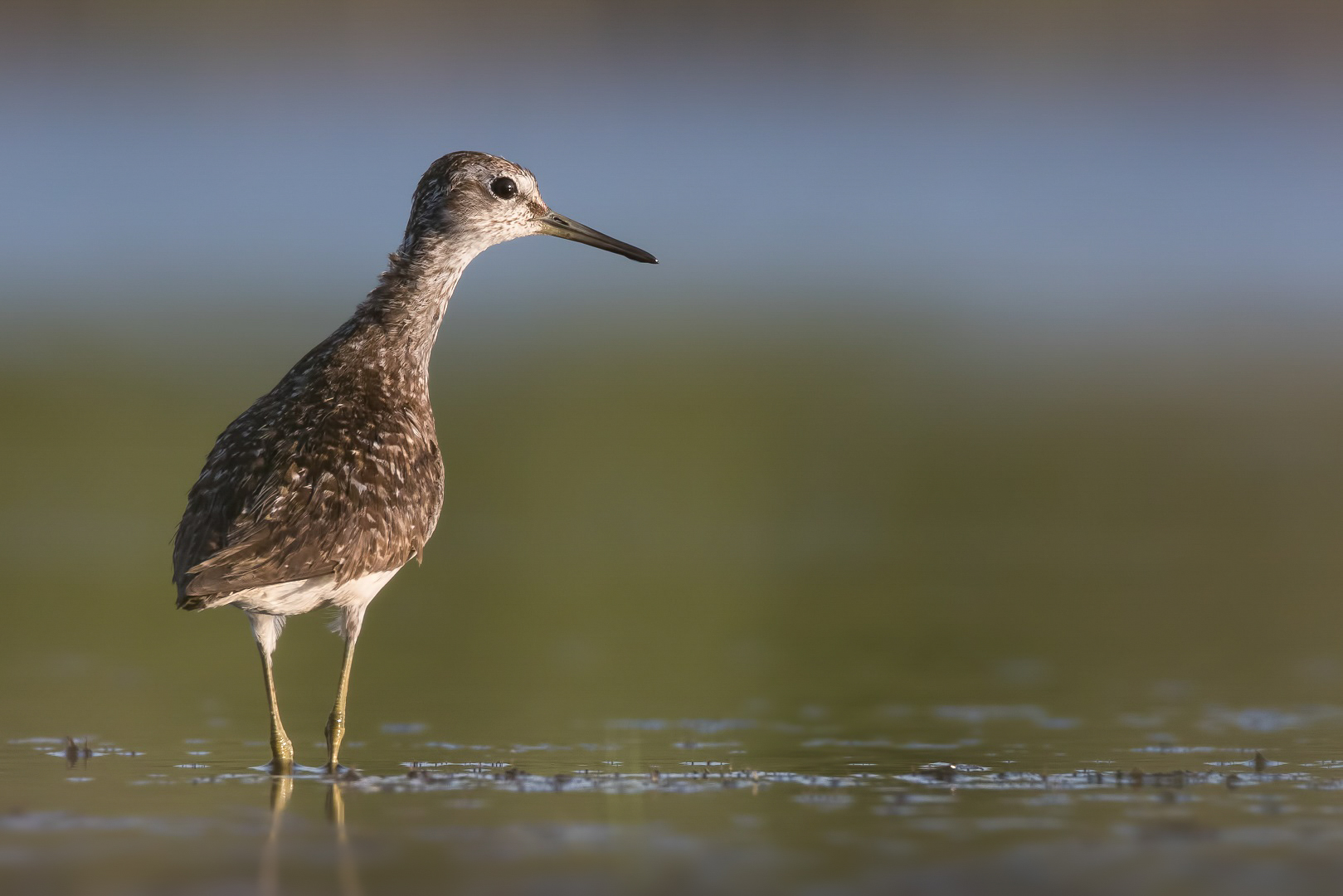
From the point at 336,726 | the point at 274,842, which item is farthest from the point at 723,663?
the point at 274,842

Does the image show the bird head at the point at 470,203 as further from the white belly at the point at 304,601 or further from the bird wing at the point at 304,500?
the white belly at the point at 304,601

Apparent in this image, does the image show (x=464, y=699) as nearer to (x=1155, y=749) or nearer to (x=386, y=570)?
(x=386, y=570)

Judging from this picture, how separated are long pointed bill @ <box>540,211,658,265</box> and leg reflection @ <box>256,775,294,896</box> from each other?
4.44 meters

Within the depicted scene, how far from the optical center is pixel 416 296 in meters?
11.9

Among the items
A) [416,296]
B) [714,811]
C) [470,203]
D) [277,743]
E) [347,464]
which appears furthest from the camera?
[470,203]

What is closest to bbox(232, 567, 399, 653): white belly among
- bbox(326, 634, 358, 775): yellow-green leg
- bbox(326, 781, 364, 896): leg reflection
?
bbox(326, 634, 358, 775): yellow-green leg

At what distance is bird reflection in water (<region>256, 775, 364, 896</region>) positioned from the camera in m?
6.80

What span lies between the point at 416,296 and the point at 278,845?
4.97m

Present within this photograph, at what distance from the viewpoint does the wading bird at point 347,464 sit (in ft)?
32.7

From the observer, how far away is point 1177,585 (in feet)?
56.1

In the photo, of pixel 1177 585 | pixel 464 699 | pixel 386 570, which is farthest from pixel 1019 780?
pixel 1177 585

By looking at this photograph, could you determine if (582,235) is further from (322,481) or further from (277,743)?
(277,743)

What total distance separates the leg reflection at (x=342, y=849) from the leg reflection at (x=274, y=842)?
0.20m

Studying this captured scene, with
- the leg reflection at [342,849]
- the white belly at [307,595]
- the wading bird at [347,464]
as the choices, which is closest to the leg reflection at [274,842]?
the leg reflection at [342,849]
